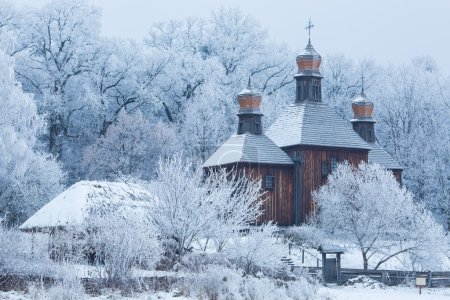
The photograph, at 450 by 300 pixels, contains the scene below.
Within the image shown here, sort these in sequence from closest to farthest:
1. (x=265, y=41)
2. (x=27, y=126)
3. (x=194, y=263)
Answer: (x=194, y=263)
(x=27, y=126)
(x=265, y=41)

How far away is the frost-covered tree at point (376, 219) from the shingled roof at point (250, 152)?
4.31 metres

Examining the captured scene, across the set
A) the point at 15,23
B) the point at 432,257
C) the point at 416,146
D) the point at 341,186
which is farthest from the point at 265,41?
the point at 432,257

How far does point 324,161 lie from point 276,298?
18933 millimetres

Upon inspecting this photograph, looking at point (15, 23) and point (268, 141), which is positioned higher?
point (15, 23)

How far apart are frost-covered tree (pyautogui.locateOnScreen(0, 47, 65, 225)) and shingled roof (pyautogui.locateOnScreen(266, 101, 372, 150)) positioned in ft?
39.7

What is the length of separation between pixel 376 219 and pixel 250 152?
28.4 ft

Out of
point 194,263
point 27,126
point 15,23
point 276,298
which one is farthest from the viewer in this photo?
point 15,23

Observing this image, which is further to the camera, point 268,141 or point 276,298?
point 268,141

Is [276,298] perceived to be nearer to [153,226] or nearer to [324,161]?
[153,226]

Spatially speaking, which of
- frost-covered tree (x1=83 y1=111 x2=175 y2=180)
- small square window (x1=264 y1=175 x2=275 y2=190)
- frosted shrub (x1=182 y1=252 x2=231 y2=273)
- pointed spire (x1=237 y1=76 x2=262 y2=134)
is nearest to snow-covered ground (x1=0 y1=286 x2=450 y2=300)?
frosted shrub (x1=182 y1=252 x2=231 y2=273)

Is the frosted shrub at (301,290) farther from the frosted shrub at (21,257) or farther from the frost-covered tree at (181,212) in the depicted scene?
the frosted shrub at (21,257)

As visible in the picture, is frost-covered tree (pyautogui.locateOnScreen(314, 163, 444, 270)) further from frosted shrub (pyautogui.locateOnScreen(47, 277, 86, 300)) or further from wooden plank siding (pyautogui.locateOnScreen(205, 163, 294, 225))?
frosted shrub (pyautogui.locateOnScreen(47, 277, 86, 300))

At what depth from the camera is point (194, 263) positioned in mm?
26750

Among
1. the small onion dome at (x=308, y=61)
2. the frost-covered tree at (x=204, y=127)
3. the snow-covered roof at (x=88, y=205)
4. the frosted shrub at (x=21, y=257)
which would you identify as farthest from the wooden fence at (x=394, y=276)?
the frost-covered tree at (x=204, y=127)
